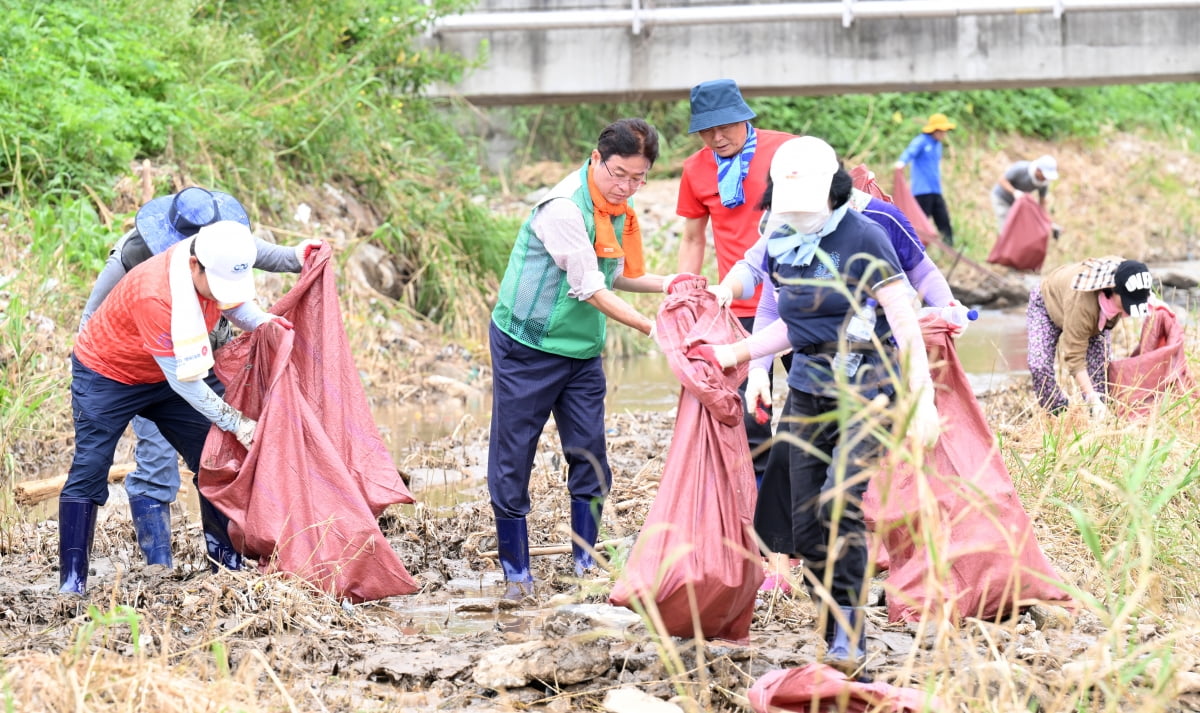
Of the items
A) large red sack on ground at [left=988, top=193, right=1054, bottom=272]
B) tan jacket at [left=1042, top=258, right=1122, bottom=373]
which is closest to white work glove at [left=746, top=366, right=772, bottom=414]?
tan jacket at [left=1042, top=258, right=1122, bottom=373]

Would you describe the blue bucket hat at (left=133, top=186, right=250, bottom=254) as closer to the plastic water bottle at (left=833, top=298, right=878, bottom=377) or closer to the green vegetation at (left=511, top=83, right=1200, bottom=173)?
the plastic water bottle at (left=833, top=298, right=878, bottom=377)

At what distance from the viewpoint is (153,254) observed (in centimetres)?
484

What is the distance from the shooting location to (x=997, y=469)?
4121mm

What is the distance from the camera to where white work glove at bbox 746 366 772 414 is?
3885 mm

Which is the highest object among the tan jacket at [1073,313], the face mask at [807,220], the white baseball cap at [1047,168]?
the white baseball cap at [1047,168]

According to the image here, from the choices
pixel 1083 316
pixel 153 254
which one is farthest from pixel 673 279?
pixel 1083 316

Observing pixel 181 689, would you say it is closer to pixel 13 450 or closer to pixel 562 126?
pixel 13 450

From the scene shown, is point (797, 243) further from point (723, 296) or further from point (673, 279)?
point (673, 279)

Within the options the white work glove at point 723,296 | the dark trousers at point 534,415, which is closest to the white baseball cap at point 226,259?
the dark trousers at point 534,415

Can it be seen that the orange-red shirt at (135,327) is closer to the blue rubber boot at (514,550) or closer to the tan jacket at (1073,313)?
the blue rubber boot at (514,550)

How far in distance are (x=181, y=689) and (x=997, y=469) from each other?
247 centimetres

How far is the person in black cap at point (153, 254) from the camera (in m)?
4.82

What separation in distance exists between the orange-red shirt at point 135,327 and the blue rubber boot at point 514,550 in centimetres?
129

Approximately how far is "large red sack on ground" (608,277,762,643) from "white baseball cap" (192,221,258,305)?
1402mm
